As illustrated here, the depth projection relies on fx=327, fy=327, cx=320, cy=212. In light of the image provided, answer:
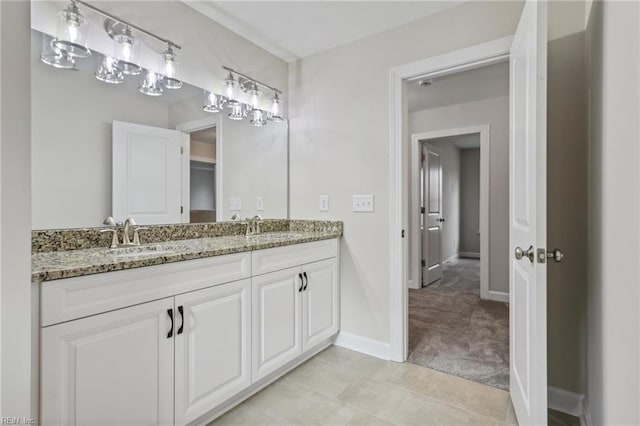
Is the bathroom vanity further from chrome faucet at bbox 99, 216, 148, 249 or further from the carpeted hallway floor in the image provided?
the carpeted hallway floor

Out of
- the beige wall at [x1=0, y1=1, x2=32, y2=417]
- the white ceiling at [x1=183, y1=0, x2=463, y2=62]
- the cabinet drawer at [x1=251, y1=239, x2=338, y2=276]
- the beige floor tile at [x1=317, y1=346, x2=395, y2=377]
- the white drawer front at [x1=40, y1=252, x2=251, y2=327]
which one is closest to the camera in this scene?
the beige wall at [x1=0, y1=1, x2=32, y2=417]

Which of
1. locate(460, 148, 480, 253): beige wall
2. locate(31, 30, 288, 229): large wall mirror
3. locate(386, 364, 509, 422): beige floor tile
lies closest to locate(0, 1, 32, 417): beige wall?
locate(31, 30, 288, 229): large wall mirror

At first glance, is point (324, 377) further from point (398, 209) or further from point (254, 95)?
point (254, 95)

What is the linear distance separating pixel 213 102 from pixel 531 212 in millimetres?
1945

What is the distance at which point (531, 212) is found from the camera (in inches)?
50.6

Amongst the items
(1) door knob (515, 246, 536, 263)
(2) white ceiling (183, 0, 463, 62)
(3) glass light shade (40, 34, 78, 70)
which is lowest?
(1) door knob (515, 246, 536, 263)

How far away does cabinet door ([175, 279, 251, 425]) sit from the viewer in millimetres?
1428

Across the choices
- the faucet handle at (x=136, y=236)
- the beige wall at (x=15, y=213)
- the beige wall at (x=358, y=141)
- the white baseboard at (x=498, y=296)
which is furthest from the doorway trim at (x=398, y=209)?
the white baseboard at (x=498, y=296)

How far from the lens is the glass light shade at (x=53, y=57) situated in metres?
1.48

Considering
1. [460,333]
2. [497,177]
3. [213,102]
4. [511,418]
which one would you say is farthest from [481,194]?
[213,102]

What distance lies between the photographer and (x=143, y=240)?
183 centimetres

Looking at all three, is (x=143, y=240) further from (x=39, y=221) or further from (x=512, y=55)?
(x=512, y=55)

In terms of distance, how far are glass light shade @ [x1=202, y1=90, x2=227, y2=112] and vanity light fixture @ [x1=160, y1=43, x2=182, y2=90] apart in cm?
24

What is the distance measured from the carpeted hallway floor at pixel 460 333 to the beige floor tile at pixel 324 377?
513 millimetres
